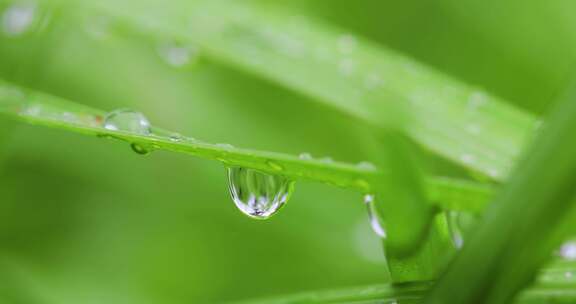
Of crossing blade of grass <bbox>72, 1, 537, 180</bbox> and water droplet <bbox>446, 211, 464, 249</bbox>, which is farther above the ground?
crossing blade of grass <bbox>72, 1, 537, 180</bbox>

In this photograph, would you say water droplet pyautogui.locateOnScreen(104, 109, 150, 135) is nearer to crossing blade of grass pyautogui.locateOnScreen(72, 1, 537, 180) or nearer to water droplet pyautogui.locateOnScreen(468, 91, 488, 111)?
crossing blade of grass pyautogui.locateOnScreen(72, 1, 537, 180)

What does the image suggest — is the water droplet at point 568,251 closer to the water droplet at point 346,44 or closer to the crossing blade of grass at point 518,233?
the crossing blade of grass at point 518,233

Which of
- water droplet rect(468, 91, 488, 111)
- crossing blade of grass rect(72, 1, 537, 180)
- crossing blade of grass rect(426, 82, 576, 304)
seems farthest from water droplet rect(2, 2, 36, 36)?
crossing blade of grass rect(426, 82, 576, 304)

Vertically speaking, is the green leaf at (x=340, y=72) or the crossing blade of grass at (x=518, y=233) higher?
the green leaf at (x=340, y=72)

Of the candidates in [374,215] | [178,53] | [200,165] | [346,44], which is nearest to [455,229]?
[374,215]

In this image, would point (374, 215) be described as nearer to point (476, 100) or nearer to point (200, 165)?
point (476, 100)

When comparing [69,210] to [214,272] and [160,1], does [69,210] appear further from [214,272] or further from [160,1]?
[160,1]

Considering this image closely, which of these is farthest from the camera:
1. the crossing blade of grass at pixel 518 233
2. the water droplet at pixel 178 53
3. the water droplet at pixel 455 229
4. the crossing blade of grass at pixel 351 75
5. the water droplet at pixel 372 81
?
the water droplet at pixel 178 53

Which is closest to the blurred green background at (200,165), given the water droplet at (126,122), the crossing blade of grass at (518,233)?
the water droplet at (126,122)

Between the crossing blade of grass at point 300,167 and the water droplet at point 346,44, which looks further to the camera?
the water droplet at point 346,44
